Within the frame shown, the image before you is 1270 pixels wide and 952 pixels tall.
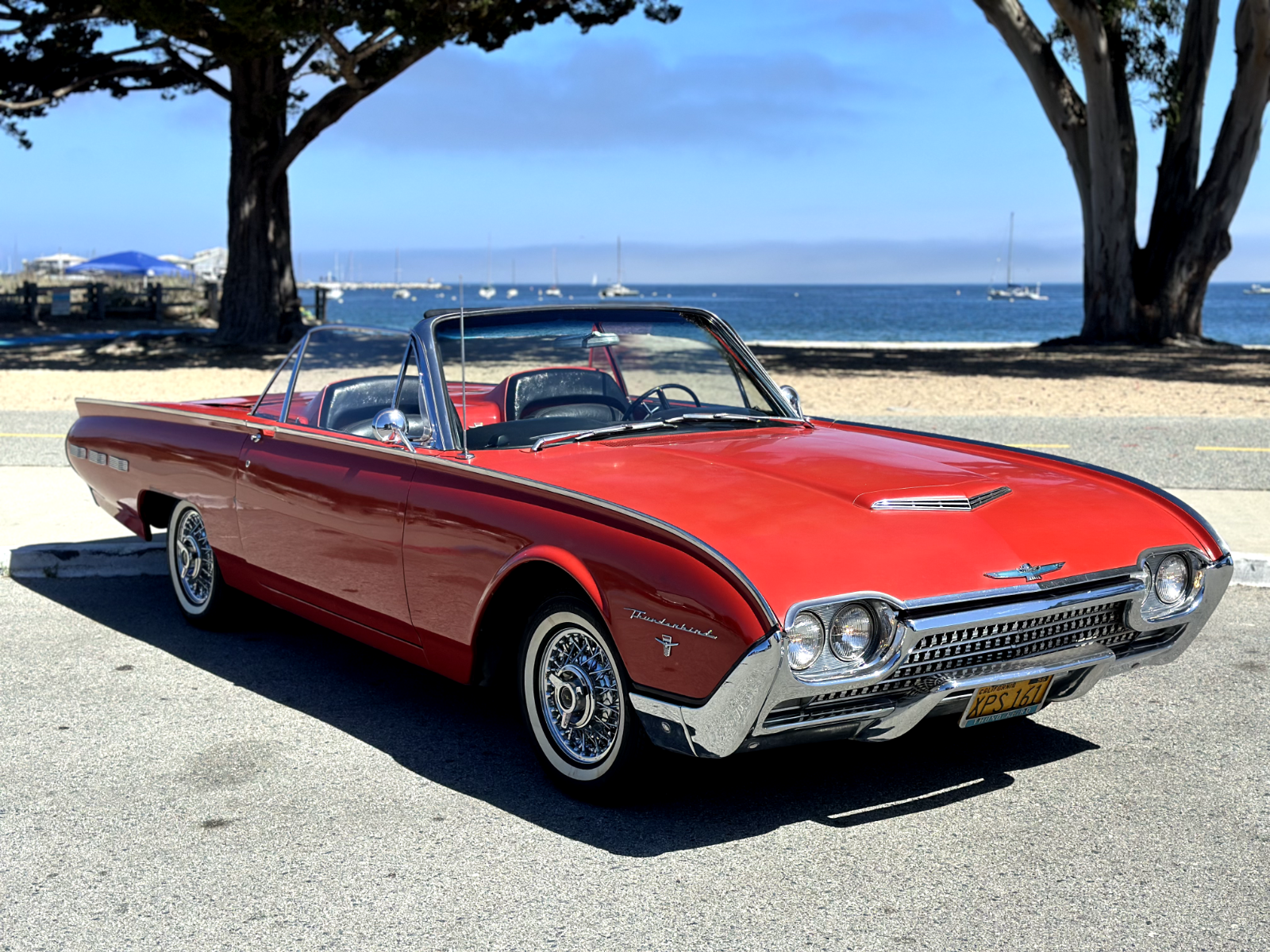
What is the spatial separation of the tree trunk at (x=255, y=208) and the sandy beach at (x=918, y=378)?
3.49 feet

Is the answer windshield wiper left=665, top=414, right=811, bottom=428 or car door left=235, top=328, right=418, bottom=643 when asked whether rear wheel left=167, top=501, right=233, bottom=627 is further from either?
windshield wiper left=665, top=414, right=811, bottom=428

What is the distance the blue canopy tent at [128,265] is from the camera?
4756 cm

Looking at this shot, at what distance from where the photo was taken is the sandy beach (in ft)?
51.5

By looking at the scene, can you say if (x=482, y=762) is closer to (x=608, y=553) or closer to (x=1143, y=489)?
(x=608, y=553)

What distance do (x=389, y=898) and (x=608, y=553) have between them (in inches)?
42.7

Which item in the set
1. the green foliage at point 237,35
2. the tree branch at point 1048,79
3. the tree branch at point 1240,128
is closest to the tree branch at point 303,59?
the green foliage at point 237,35

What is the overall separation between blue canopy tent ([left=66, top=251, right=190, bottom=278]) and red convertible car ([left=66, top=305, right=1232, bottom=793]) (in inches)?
1783

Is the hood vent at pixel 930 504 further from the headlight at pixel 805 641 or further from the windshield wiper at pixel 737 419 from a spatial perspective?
the windshield wiper at pixel 737 419

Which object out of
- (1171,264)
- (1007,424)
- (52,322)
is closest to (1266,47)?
(1171,264)

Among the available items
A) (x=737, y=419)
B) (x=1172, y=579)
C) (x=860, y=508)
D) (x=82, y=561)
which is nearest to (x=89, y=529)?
(x=82, y=561)

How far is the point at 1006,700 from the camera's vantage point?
3.91m

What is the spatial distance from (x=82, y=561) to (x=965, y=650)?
5.19 m

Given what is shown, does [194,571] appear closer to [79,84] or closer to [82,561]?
[82,561]

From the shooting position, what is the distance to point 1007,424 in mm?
13031
